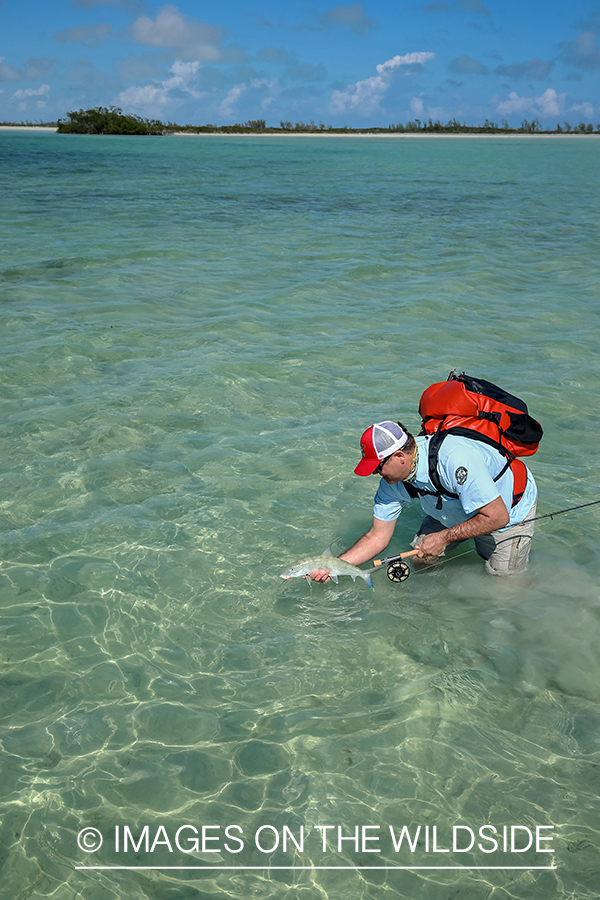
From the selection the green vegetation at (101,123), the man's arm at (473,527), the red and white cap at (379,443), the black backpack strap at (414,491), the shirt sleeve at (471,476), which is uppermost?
the green vegetation at (101,123)

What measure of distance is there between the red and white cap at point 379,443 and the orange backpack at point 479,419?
0.98 ft

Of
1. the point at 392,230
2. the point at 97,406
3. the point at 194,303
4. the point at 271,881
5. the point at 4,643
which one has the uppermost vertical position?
the point at 392,230

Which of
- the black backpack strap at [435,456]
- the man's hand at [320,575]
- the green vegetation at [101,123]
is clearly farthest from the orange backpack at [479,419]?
the green vegetation at [101,123]

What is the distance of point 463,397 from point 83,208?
2436 centimetres

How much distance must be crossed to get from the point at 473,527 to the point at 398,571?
0.92 metres

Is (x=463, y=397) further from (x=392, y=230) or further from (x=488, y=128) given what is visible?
(x=488, y=128)

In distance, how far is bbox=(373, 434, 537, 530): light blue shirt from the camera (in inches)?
184

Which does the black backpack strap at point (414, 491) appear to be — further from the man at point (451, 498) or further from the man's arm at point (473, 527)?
the man's arm at point (473, 527)

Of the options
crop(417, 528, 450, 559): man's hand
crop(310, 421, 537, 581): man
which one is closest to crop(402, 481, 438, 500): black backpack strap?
crop(310, 421, 537, 581): man

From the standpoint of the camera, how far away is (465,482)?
470 cm

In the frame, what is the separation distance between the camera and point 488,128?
5699 inches

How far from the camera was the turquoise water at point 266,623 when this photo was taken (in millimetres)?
3705

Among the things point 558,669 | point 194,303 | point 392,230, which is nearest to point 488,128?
point 392,230

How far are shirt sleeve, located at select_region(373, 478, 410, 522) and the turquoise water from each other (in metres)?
0.73
